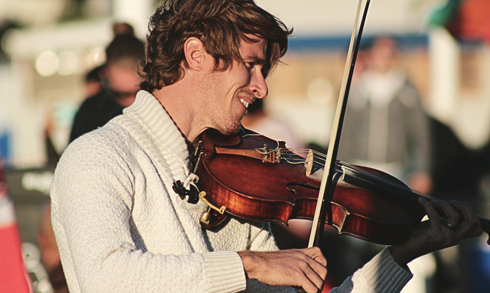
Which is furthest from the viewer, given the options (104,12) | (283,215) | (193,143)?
(104,12)

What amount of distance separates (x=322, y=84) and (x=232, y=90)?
666 cm

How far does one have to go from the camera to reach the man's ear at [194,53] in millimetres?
1949

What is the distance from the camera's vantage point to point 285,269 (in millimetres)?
1483

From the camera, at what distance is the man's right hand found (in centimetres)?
147

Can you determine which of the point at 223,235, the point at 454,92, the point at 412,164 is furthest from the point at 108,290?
the point at 454,92

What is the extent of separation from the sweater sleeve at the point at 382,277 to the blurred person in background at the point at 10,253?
1662 millimetres

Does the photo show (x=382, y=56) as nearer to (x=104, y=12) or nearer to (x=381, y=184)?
(x=381, y=184)

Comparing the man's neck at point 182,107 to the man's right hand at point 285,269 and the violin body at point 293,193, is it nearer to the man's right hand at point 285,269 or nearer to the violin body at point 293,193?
the violin body at point 293,193

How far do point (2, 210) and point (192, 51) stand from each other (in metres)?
1.56

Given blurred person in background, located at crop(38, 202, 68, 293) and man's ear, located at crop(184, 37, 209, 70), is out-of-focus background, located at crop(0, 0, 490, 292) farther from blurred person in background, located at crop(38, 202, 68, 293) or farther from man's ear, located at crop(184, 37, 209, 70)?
man's ear, located at crop(184, 37, 209, 70)

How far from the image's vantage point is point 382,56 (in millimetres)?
5324

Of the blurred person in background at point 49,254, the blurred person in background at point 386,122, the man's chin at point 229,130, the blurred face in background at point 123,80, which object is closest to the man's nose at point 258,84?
the man's chin at point 229,130

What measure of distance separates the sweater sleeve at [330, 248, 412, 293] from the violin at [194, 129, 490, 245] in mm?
85

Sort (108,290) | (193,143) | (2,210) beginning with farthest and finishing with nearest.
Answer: (2,210), (193,143), (108,290)
